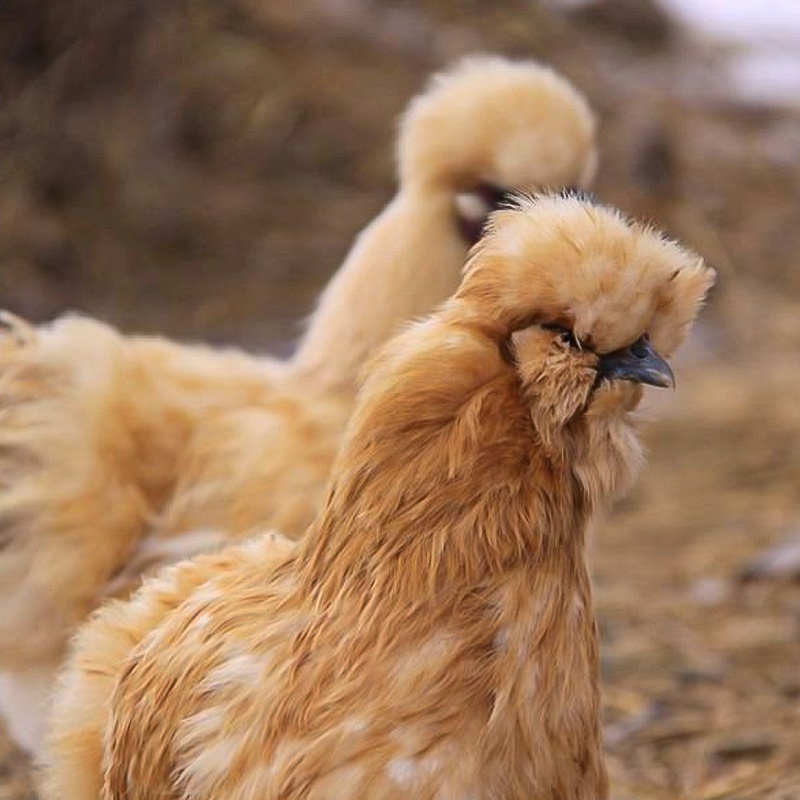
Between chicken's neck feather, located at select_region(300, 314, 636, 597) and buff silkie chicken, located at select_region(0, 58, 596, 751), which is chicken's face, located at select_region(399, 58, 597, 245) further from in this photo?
chicken's neck feather, located at select_region(300, 314, 636, 597)

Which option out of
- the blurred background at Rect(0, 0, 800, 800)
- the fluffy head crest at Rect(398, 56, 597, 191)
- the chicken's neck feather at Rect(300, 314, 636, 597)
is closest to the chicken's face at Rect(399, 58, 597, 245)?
the fluffy head crest at Rect(398, 56, 597, 191)

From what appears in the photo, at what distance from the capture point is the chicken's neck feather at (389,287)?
3945mm

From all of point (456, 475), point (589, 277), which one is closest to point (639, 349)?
point (589, 277)

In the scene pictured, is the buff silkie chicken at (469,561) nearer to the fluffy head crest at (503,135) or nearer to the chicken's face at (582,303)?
the chicken's face at (582,303)

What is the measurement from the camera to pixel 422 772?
227 cm

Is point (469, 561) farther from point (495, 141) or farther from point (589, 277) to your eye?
point (495, 141)

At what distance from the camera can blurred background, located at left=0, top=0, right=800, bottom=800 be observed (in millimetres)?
4590

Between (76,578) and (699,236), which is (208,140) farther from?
(76,578)

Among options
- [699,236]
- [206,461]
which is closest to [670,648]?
[206,461]

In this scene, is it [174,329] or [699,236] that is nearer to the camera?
[174,329]

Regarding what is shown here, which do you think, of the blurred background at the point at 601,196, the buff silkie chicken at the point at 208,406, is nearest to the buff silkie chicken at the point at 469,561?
the buff silkie chicken at the point at 208,406

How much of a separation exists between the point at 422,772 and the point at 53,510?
61.8 inches

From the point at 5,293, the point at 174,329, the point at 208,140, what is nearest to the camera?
the point at 5,293

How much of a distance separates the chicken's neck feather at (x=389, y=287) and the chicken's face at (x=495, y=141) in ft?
0.17
